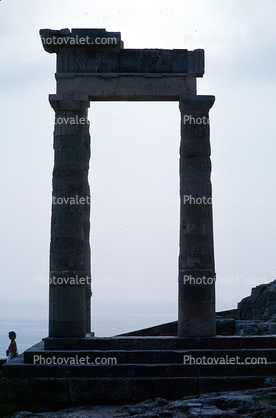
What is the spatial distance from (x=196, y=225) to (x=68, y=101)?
612cm

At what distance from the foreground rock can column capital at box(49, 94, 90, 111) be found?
9.82 meters

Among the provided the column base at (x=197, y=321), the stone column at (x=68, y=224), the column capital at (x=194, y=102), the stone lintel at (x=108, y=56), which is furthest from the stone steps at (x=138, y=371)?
the stone lintel at (x=108, y=56)

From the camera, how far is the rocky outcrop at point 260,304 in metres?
24.1

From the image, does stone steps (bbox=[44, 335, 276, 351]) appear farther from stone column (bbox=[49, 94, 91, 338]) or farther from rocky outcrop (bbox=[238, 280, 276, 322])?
rocky outcrop (bbox=[238, 280, 276, 322])

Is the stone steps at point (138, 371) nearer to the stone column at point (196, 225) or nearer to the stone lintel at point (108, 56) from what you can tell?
the stone column at point (196, 225)

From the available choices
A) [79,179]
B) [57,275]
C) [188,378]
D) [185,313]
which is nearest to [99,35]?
[79,179]

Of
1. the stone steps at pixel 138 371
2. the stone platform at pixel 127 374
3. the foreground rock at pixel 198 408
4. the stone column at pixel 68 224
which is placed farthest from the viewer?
the stone column at pixel 68 224

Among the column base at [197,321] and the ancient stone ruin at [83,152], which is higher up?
the ancient stone ruin at [83,152]

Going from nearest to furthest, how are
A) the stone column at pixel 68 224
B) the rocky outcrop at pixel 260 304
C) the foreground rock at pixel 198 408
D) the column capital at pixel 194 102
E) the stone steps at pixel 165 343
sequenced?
the foreground rock at pixel 198 408 → the stone steps at pixel 165 343 → the stone column at pixel 68 224 → the column capital at pixel 194 102 → the rocky outcrop at pixel 260 304

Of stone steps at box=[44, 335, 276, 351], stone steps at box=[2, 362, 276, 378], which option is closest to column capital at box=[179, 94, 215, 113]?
stone steps at box=[44, 335, 276, 351]

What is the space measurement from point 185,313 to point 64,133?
23.9ft

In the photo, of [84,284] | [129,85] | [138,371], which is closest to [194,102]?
[129,85]

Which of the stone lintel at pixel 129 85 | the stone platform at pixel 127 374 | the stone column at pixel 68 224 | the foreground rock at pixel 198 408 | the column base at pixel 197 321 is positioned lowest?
the foreground rock at pixel 198 408

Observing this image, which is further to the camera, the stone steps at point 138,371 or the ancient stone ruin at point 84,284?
the stone steps at point 138,371
